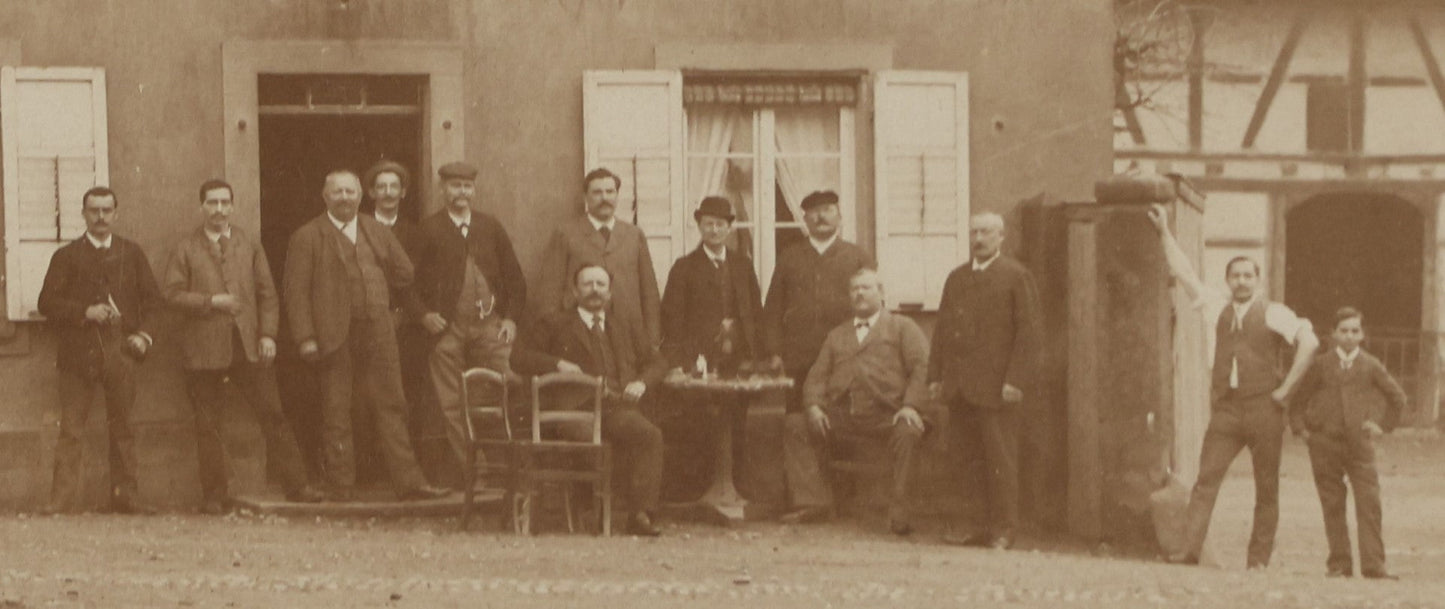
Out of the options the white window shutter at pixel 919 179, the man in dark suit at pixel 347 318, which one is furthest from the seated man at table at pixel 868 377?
the man in dark suit at pixel 347 318

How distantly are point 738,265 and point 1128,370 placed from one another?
2.13 m

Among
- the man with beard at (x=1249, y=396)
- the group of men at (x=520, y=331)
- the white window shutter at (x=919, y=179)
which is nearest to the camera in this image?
the man with beard at (x=1249, y=396)

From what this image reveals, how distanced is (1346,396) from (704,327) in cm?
325

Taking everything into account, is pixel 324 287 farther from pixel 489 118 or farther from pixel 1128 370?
pixel 1128 370

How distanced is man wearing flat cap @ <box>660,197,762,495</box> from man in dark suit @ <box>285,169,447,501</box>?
1369 millimetres

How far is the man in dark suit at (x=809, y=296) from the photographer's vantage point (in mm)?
13516

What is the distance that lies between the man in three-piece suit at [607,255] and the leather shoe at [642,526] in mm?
1158

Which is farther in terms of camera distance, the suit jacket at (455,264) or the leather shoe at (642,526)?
the suit jacket at (455,264)

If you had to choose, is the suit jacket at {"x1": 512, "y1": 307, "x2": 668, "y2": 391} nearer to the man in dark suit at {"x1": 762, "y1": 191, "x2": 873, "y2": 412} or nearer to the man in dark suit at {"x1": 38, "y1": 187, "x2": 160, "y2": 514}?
the man in dark suit at {"x1": 762, "y1": 191, "x2": 873, "y2": 412}

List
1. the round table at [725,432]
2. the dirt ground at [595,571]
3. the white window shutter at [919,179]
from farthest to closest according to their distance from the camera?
the white window shutter at [919,179], the round table at [725,432], the dirt ground at [595,571]

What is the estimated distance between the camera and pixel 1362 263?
78.6ft

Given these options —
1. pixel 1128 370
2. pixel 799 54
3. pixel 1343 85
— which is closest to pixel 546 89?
pixel 799 54

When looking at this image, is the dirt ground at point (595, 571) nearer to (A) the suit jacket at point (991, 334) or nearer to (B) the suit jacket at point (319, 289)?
(A) the suit jacket at point (991, 334)

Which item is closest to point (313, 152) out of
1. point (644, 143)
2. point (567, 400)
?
point (644, 143)
